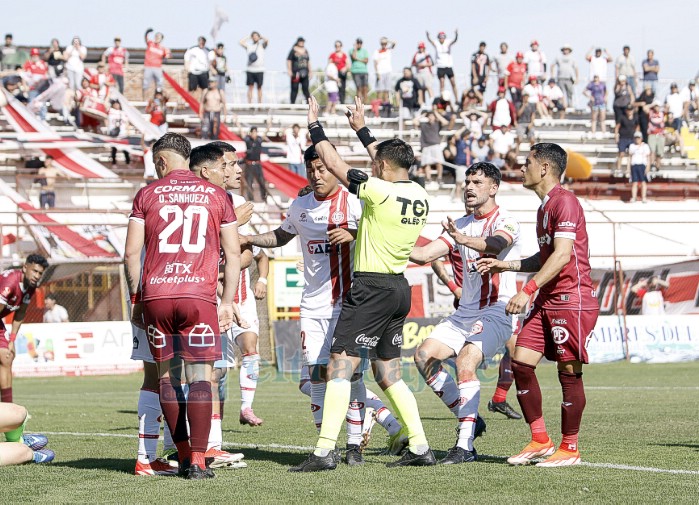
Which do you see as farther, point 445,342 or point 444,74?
point 444,74

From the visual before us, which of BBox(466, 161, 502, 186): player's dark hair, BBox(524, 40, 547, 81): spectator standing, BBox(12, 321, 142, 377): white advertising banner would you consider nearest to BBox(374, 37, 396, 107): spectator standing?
BBox(524, 40, 547, 81): spectator standing

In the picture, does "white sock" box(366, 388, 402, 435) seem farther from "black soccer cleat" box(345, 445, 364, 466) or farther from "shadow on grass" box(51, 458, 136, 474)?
"shadow on grass" box(51, 458, 136, 474)

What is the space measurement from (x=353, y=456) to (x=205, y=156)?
104 inches

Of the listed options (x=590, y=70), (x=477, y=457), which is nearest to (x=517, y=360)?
(x=477, y=457)

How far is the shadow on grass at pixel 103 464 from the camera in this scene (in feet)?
26.5

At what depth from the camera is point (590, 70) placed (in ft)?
116

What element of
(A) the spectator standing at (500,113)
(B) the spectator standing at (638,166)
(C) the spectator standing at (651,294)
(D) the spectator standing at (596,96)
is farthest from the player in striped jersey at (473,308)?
(D) the spectator standing at (596,96)

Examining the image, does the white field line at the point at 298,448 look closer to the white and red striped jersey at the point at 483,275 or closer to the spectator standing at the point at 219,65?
the white and red striped jersey at the point at 483,275

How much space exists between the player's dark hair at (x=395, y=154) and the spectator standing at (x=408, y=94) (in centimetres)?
2513

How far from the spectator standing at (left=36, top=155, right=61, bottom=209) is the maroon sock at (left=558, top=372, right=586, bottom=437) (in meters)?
20.7

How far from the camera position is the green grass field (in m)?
6.61

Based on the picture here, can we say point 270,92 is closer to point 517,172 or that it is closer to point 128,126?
point 128,126

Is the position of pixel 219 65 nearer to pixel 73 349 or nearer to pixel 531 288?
pixel 73 349

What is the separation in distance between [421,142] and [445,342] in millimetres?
21822
